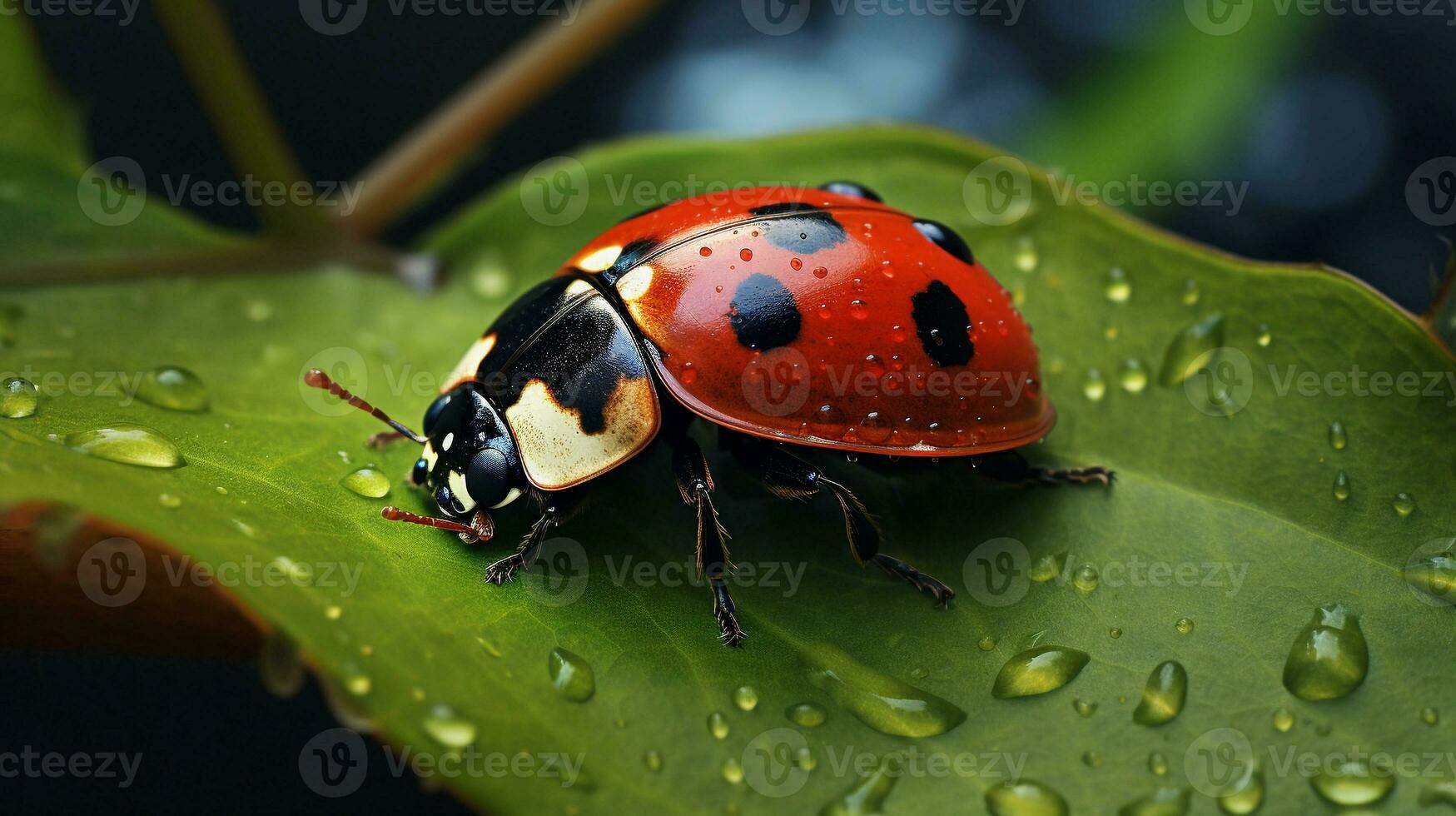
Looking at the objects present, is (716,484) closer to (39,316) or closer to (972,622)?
(972,622)

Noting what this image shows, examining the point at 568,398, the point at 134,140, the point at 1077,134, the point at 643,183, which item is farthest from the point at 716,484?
the point at 134,140

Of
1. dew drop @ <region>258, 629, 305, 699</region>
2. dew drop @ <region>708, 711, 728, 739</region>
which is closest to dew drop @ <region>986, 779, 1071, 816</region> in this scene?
dew drop @ <region>708, 711, 728, 739</region>

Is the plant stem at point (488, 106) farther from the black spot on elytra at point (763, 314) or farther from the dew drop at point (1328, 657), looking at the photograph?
the dew drop at point (1328, 657)

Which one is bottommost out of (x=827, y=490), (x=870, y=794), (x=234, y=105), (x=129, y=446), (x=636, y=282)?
(x=870, y=794)

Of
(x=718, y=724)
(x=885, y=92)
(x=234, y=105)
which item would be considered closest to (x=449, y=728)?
(x=718, y=724)

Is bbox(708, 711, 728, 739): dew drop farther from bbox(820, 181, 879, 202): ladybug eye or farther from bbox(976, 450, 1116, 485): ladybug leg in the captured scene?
bbox(820, 181, 879, 202): ladybug eye

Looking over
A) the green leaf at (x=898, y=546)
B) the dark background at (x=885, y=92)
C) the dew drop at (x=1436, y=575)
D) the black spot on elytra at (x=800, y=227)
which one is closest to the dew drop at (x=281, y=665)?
the green leaf at (x=898, y=546)

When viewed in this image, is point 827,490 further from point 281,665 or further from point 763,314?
point 281,665
